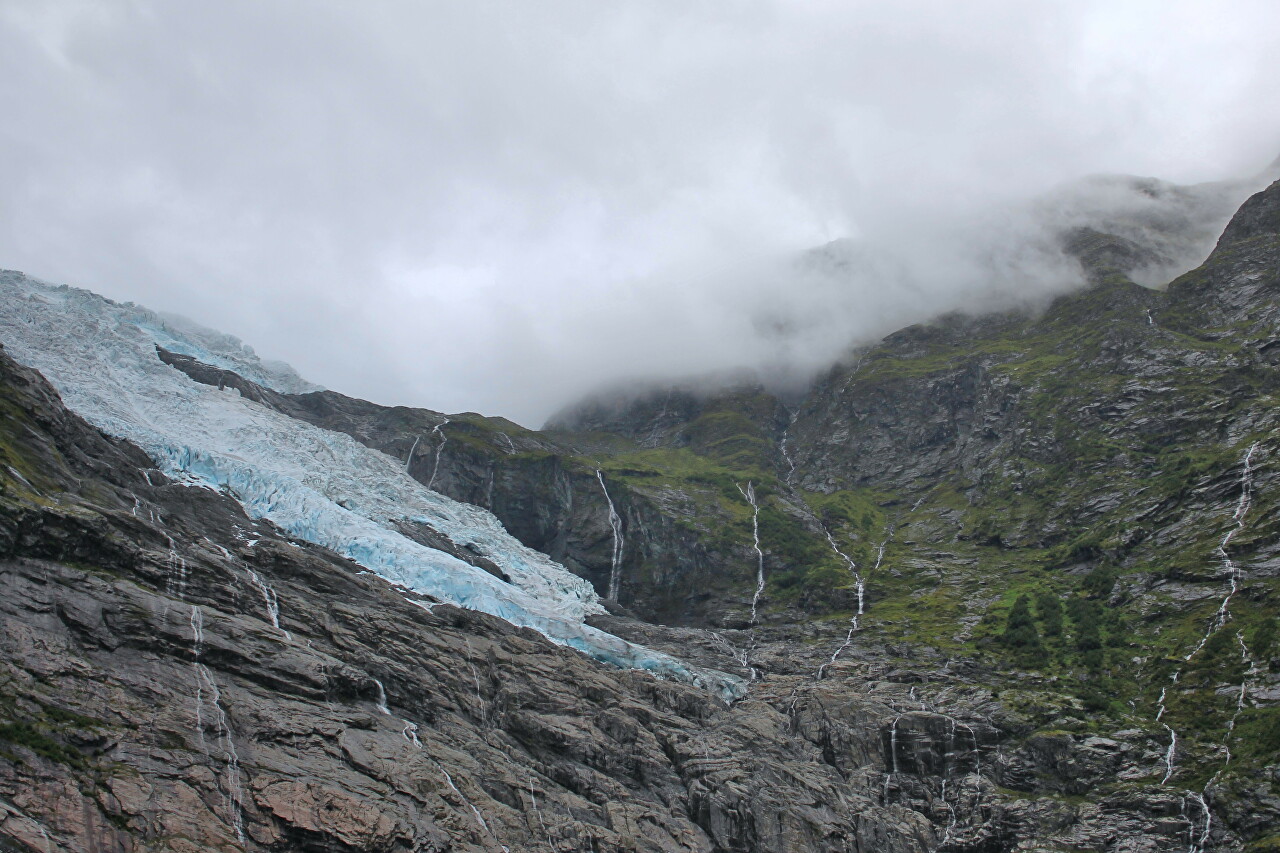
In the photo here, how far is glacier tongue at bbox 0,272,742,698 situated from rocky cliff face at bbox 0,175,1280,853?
1056cm

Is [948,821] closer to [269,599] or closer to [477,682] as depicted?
[477,682]

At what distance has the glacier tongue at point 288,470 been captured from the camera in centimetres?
11988

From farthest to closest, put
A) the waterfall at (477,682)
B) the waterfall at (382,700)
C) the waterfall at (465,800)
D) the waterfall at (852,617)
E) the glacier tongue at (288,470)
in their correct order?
the waterfall at (852,617) < the glacier tongue at (288,470) < the waterfall at (477,682) < the waterfall at (382,700) < the waterfall at (465,800)

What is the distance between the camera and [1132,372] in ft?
627

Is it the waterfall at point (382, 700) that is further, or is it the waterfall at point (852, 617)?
the waterfall at point (852, 617)

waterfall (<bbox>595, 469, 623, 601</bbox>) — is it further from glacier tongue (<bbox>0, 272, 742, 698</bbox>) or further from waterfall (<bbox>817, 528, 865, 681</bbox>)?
waterfall (<bbox>817, 528, 865, 681</bbox>)

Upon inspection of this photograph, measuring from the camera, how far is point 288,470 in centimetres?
13825

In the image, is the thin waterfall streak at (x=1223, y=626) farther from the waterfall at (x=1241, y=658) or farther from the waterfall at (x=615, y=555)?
the waterfall at (x=615, y=555)

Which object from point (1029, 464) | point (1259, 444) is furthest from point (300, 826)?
point (1029, 464)

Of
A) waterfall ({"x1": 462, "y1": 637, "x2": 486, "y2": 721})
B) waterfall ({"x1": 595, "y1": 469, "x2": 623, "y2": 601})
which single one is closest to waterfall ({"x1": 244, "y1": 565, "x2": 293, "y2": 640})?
waterfall ({"x1": 462, "y1": 637, "x2": 486, "y2": 721})

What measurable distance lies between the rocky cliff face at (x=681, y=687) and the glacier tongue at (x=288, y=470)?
10.6 meters

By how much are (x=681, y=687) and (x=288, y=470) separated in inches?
3037

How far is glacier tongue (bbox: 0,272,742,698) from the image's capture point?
4719 inches

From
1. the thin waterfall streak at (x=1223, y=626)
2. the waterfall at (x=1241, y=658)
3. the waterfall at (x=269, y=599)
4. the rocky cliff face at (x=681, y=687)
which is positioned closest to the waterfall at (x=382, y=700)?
the rocky cliff face at (x=681, y=687)
